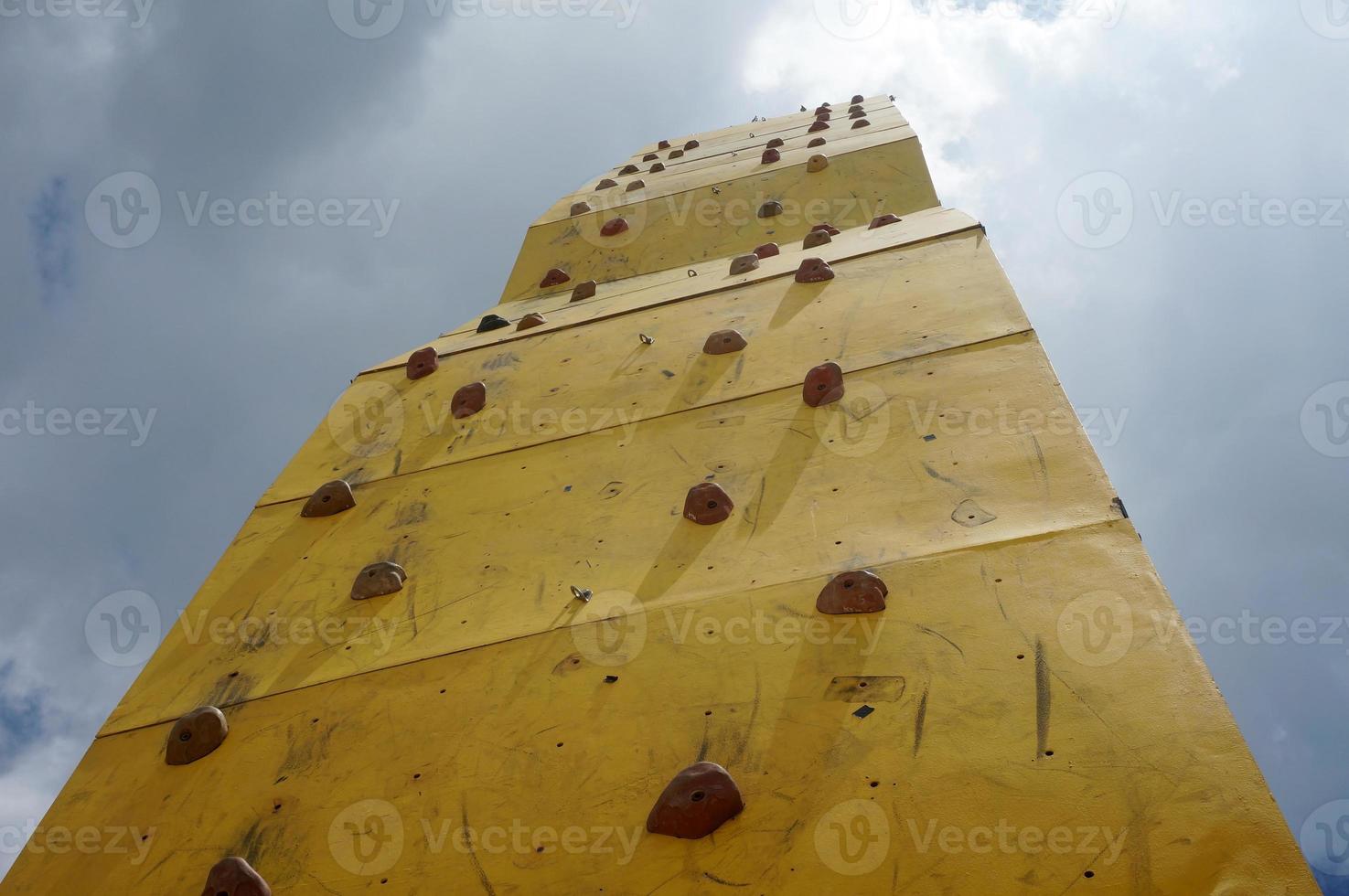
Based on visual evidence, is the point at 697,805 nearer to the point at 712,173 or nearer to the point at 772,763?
the point at 772,763

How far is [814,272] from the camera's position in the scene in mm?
3494

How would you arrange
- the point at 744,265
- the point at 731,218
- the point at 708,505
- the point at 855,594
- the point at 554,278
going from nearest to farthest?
the point at 855,594
the point at 708,505
the point at 744,265
the point at 554,278
the point at 731,218

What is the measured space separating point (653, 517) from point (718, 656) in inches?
22.8

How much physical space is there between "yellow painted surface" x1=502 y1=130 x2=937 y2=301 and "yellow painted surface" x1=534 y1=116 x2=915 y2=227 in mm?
122

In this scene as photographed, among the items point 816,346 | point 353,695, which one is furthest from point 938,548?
point 353,695

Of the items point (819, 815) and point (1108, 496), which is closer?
point (819, 815)

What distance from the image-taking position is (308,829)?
1955mm

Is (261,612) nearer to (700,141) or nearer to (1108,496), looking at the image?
(1108,496)

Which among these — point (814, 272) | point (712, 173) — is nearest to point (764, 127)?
point (712, 173)

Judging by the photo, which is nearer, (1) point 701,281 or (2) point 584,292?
(1) point 701,281

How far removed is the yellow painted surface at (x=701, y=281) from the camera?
12.0ft

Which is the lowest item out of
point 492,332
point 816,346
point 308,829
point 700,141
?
point 308,829

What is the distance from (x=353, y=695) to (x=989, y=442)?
1.60m

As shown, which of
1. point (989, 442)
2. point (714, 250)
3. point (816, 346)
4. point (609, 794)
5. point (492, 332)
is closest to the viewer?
point (609, 794)
